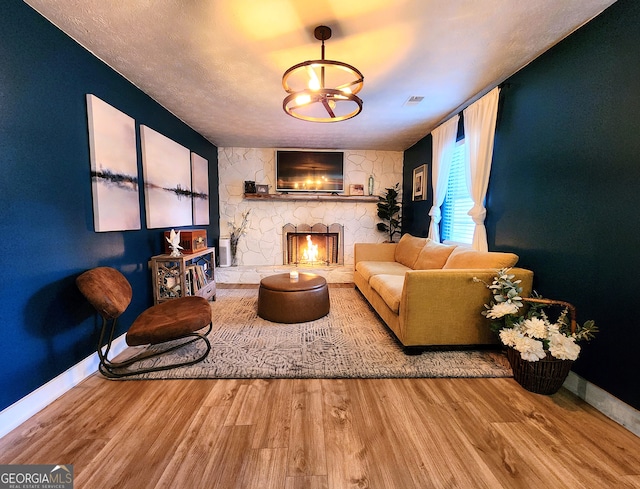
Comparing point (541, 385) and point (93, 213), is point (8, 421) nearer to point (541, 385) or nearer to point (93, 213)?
point (93, 213)

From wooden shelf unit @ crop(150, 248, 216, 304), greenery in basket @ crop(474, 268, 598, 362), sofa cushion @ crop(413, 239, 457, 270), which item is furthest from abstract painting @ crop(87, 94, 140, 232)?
sofa cushion @ crop(413, 239, 457, 270)

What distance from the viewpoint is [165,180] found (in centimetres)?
298

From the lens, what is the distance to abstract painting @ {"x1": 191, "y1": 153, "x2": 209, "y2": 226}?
378cm

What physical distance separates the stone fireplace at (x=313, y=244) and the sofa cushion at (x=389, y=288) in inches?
86.0

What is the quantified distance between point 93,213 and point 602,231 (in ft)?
11.6

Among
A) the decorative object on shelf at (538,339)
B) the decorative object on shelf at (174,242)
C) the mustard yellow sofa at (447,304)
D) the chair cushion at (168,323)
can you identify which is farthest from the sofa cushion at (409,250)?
the decorative object on shelf at (174,242)

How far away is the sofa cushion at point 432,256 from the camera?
A: 9.47ft

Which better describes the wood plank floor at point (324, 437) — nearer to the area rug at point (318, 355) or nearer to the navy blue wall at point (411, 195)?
the area rug at point (318, 355)

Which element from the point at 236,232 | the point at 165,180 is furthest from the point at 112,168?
the point at 236,232

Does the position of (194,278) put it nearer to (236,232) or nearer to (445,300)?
(236,232)

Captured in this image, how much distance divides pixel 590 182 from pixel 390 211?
3.25 meters

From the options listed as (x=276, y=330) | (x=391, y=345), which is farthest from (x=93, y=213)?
(x=391, y=345)

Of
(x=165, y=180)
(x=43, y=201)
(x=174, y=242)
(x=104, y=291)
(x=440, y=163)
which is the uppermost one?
(x=440, y=163)

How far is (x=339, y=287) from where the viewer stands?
4.32 meters
